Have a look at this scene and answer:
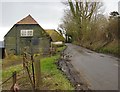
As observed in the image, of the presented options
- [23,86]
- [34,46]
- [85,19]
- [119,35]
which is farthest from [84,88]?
[85,19]

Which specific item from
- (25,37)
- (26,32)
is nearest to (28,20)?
(26,32)

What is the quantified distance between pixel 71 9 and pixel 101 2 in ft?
21.7

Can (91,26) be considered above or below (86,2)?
below

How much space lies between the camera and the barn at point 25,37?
2058 inches

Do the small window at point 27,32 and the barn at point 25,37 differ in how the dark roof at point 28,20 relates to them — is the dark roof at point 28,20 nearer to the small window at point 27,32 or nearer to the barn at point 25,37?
the barn at point 25,37

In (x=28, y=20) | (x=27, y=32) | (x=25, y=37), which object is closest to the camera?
(x=27, y=32)

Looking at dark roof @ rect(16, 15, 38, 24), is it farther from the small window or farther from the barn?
the small window

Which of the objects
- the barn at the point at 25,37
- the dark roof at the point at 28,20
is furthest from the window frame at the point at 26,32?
the dark roof at the point at 28,20

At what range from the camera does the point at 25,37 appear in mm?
53375

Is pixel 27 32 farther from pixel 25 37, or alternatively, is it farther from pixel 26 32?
pixel 25 37

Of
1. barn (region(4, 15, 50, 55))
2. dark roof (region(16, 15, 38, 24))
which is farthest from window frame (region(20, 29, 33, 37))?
dark roof (region(16, 15, 38, 24))

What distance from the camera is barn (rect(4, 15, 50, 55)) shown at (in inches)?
2058

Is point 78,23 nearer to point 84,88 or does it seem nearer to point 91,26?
point 91,26

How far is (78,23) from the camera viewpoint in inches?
2286
